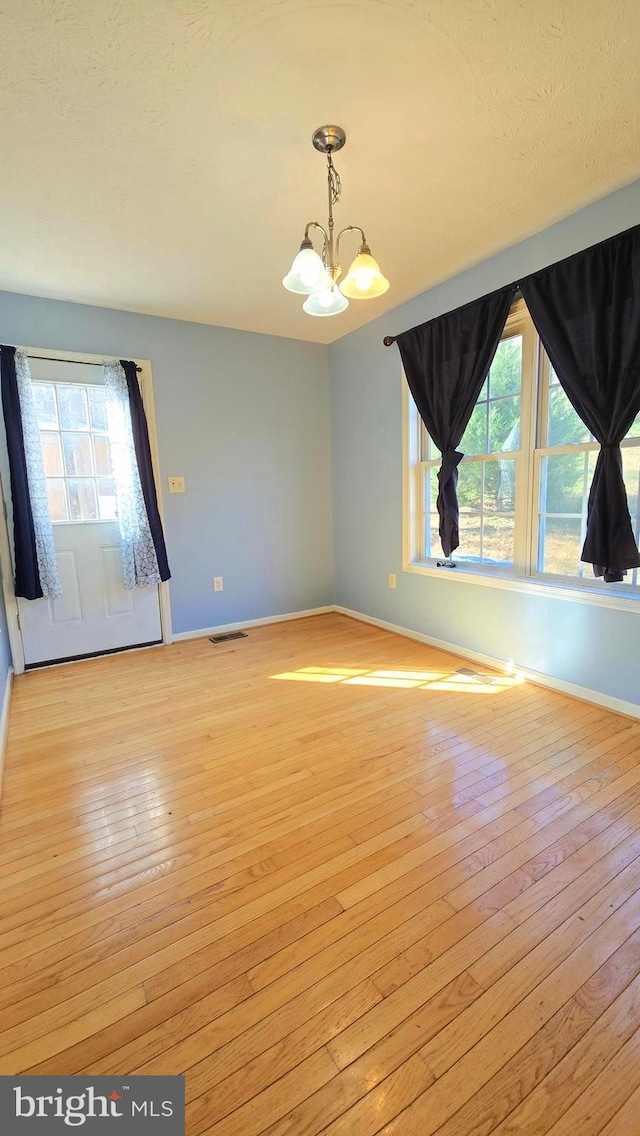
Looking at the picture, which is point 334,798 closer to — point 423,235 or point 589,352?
point 589,352

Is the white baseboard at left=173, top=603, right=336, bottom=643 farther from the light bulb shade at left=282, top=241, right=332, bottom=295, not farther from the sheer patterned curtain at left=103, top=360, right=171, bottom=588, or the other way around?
the light bulb shade at left=282, top=241, right=332, bottom=295

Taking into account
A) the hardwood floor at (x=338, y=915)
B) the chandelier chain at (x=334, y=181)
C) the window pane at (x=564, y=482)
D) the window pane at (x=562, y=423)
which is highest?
the chandelier chain at (x=334, y=181)

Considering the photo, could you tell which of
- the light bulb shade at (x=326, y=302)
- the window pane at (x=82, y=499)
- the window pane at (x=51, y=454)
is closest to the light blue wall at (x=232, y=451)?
the window pane at (x=82, y=499)

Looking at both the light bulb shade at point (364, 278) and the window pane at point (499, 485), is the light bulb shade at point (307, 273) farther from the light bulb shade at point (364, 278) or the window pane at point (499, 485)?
the window pane at point (499, 485)

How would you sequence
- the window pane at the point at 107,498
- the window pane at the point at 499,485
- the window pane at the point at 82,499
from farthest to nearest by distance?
the window pane at the point at 107,498
the window pane at the point at 82,499
the window pane at the point at 499,485

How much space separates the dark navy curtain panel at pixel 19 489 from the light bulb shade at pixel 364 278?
242cm

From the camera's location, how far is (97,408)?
10.8ft

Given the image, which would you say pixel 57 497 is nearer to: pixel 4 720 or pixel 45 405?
pixel 45 405

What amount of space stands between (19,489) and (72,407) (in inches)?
27.9

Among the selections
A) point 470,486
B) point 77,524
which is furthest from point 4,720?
point 470,486

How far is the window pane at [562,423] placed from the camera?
8.02 ft

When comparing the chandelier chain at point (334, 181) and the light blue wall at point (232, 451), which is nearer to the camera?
the chandelier chain at point (334, 181)

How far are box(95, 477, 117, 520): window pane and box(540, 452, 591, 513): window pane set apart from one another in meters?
2.98

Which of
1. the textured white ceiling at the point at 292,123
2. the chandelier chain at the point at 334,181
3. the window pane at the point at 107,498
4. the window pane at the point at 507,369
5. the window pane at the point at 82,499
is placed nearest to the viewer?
the textured white ceiling at the point at 292,123
